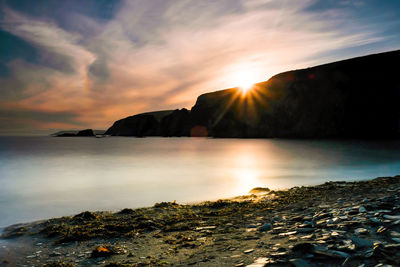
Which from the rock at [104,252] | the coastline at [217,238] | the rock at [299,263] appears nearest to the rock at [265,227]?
the coastline at [217,238]

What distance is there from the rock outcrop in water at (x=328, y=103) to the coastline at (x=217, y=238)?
59080 millimetres

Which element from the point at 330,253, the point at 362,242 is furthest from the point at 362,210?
the point at 330,253

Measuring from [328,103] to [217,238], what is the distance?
2482 inches

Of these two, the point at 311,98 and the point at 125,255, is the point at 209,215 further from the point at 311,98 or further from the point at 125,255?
the point at 311,98

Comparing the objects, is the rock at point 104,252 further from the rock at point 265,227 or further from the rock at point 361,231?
the rock at point 361,231

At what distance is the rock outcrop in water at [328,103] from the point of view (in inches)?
2175

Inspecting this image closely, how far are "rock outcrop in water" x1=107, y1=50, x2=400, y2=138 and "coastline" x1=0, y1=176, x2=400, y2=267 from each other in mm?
59080

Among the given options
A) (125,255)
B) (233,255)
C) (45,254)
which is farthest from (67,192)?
(233,255)

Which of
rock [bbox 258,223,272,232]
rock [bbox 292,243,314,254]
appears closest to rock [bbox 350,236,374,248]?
rock [bbox 292,243,314,254]

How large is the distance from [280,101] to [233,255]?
68.8m

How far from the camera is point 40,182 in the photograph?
14719mm

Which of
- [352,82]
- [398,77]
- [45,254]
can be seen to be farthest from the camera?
[352,82]

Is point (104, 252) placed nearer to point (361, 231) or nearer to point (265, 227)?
point (265, 227)

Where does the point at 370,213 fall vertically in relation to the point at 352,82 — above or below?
below
